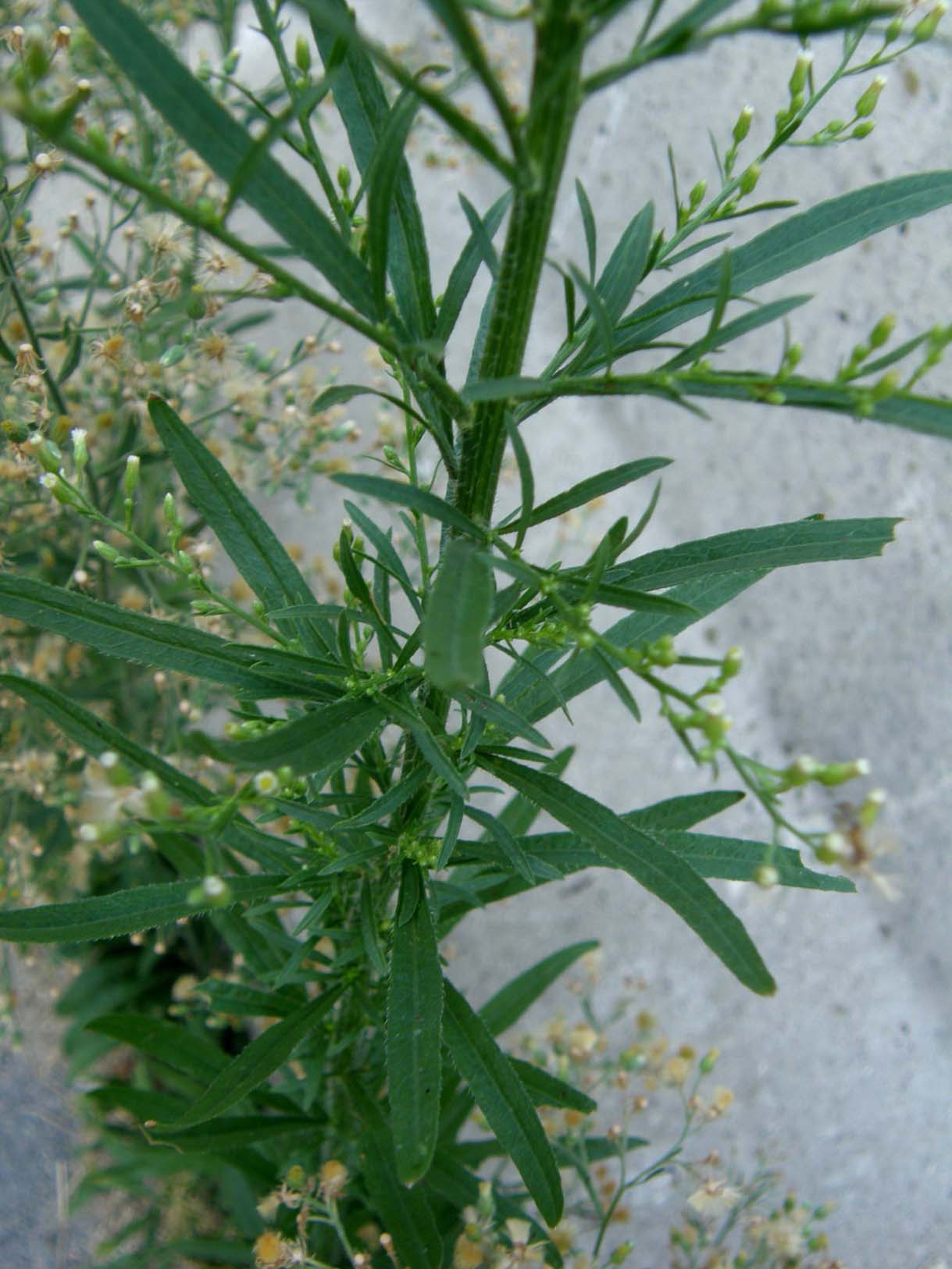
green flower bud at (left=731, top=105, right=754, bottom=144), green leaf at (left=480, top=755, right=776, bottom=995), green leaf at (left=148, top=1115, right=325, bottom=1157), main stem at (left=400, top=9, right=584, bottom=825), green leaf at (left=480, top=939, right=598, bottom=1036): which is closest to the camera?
main stem at (left=400, top=9, right=584, bottom=825)

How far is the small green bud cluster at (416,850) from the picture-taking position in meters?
0.71

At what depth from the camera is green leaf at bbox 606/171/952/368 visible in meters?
0.61

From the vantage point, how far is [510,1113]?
2.28 feet

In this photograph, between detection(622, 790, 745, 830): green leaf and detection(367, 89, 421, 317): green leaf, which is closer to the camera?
detection(367, 89, 421, 317): green leaf

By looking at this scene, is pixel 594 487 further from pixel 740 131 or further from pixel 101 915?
pixel 101 915

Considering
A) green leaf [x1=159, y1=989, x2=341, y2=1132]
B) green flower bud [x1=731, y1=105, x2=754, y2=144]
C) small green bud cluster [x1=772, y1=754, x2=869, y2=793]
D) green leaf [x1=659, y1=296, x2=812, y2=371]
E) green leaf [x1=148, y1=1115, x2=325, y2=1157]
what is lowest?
green leaf [x1=148, y1=1115, x2=325, y2=1157]

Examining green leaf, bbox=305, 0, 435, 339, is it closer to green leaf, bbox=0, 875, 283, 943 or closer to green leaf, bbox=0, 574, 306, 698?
green leaf, bbox=0, 574, 306, 698

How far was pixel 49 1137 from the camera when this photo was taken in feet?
4.71

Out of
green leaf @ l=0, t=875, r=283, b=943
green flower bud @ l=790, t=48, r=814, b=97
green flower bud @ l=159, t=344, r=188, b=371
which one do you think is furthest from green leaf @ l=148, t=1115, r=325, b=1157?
green flower bud @ l=790, t=48, r=814, b=97

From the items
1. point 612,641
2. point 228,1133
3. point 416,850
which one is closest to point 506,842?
point 416,850

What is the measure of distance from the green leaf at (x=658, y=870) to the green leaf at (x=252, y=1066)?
10.8 inches

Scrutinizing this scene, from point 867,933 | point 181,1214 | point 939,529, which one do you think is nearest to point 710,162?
point 939,529

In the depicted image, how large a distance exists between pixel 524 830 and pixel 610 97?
4.23 feet

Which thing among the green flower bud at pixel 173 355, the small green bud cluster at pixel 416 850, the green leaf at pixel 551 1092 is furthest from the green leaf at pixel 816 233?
the green leaf at pixel 551 1092
